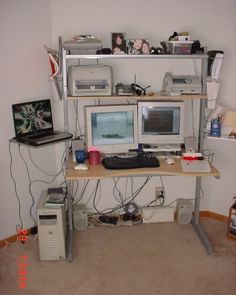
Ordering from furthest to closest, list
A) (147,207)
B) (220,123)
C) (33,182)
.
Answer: (147,207) < (33,182) < (220,123)

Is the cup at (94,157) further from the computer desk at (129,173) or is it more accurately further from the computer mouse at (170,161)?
the computer mouse at (170,161)

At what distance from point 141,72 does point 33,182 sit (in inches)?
53.6

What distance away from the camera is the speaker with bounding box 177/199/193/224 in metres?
3.12

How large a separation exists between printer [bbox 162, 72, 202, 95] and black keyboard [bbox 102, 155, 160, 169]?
57 cm

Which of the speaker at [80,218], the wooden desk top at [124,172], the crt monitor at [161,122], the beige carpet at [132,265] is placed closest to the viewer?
the beige carpet at [132,265]

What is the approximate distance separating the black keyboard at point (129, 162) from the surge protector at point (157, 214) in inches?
26.0

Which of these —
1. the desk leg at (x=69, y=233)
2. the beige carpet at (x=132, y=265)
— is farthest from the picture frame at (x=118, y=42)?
the beige carpet at (x=132, y=265)

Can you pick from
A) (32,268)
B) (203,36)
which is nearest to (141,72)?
(203,36)

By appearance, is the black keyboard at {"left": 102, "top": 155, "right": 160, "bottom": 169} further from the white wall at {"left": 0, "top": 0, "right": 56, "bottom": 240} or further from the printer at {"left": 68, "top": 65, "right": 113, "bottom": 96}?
the white wall at {"left": 0, "top": 0, "right": 56, "bottom": 240}

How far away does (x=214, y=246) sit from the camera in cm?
283

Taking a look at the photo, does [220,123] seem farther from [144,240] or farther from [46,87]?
[46,87]

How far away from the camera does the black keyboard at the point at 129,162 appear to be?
2574mm

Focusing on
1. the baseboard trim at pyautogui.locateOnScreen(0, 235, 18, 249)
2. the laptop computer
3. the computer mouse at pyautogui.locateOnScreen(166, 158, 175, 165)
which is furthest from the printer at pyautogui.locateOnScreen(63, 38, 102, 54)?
the baseboard trim at pyautogui.locateOnScreen(0, 235, 18, 249)

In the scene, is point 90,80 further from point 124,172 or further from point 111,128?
point 124,172
